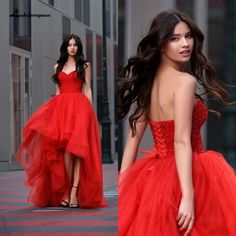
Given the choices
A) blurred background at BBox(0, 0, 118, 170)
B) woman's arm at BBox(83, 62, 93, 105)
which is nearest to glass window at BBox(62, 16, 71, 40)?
blurred background at BBox(0, 0, 118, 170)

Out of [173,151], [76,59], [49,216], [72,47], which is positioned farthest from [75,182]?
[173,151]

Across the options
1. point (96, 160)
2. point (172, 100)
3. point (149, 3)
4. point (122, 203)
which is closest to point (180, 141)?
point (172, 100)

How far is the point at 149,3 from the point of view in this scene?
2064 millimetres

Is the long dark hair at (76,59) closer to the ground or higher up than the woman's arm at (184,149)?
higher up

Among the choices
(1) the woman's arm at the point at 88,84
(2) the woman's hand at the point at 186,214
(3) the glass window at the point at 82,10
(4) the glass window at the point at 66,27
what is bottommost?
(2) the woman's hand at the point at 186,214

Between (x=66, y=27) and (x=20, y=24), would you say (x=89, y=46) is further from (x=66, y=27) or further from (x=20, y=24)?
(x=20, y=24)

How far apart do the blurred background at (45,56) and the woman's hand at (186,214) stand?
1.05ft

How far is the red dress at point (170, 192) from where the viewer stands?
1.90 metres

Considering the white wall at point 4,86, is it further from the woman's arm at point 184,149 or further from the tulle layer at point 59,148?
the woman's arm at point 184,149

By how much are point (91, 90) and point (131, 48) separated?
0.24m

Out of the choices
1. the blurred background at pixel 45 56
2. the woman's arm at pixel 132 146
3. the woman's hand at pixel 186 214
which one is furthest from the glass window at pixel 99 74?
the woman's hand at pixel 186 214

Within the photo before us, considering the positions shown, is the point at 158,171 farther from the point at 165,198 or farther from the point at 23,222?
the point at 23,222

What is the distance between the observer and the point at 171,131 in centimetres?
192

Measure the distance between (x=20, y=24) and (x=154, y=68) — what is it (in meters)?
0.32
